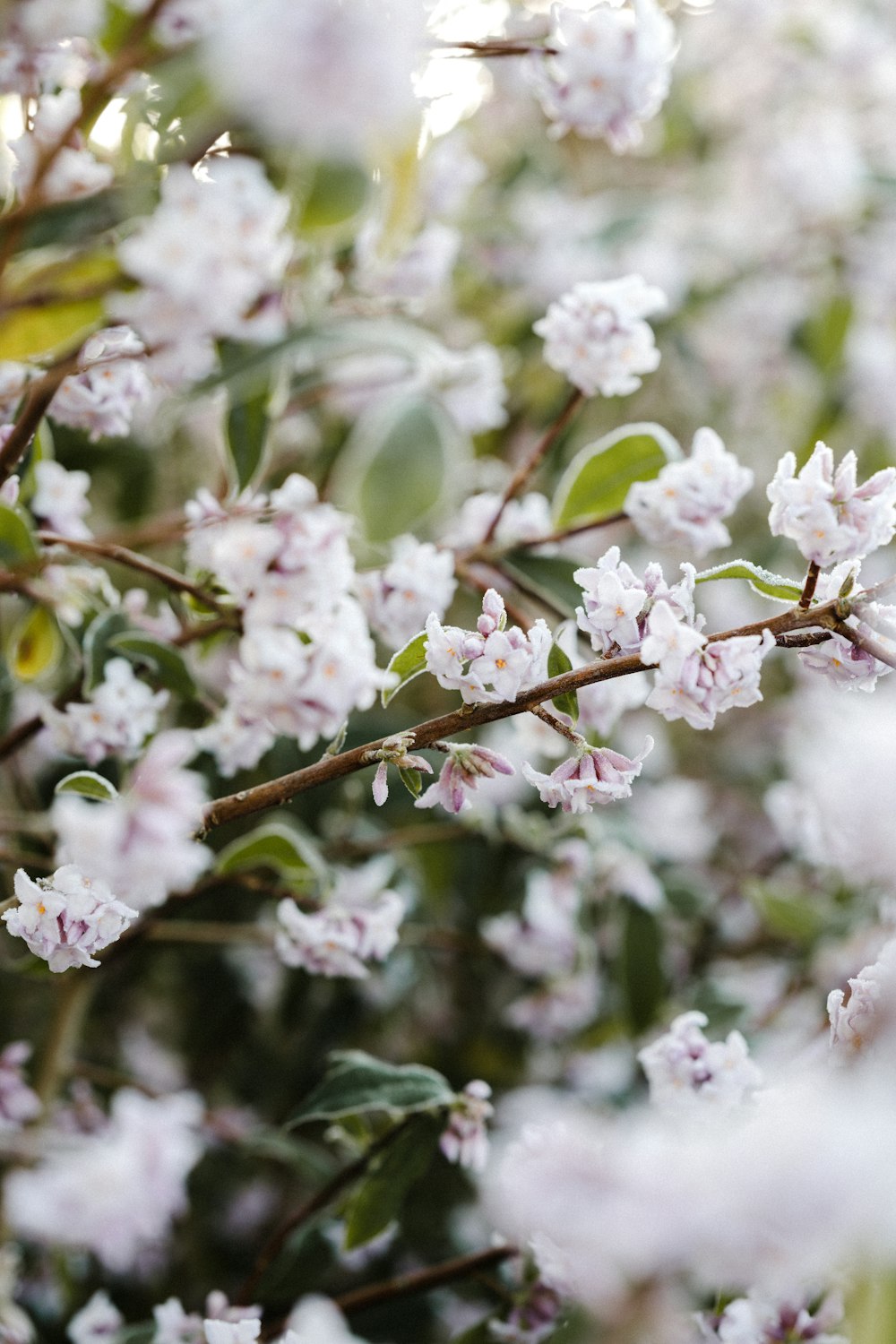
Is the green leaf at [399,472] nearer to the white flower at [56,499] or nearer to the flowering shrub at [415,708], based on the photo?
the flowering shrub at [415,708]

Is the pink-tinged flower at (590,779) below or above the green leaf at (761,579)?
below

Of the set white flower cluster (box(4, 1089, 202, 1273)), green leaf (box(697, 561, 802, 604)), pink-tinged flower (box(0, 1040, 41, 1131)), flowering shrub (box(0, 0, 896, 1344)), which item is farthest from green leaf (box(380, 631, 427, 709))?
pink-tinged flower (box(0, 1040, 41, 1131))

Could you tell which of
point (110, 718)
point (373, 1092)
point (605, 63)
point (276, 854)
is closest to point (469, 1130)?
point (373, 1092)

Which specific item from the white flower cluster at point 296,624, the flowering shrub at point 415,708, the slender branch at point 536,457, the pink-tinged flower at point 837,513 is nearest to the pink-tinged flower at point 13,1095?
the flowering shrub at point 415,708

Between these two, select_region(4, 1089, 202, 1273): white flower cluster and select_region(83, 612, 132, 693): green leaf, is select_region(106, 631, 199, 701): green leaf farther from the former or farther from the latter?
select_region(4, 1089, 202, 1273): white flower cluster

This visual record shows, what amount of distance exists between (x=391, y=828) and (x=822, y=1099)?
2.01ft

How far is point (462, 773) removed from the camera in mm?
417

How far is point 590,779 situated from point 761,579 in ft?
0.35

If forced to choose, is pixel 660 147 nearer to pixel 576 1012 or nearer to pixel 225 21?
pixel 576 1012

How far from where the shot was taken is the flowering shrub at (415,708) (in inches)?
12.5

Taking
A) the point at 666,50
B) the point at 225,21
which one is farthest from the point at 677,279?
the point at 225,21

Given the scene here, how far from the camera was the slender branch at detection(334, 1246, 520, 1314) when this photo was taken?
1.90 feet

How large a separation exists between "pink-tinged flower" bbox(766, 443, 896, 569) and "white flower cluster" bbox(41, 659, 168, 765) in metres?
0.31

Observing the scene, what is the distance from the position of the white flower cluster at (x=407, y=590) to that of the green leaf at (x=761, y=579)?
0.46 feet
